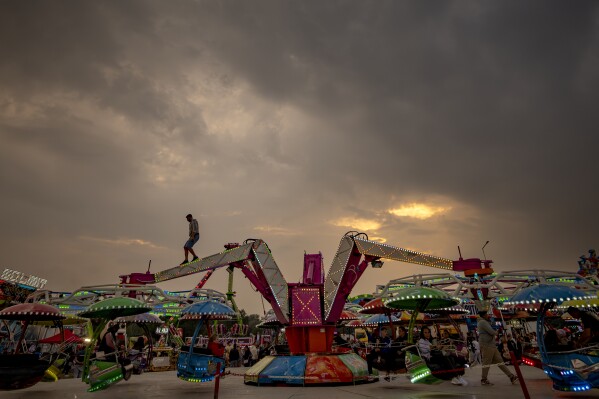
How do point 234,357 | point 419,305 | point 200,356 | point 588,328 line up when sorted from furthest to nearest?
point 234,357, point 419,305, point 200,356, point 588,328

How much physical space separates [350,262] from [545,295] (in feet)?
21.6

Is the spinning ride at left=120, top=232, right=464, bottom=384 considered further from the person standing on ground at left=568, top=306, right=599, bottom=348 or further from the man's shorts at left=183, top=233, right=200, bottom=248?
the person standing on ground at left=568, top=306, right=599, bottom=348

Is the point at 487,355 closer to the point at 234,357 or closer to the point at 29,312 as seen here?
the point at 29,312

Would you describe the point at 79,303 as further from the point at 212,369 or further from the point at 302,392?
the point at 302,392

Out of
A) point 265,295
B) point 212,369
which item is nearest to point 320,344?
point 265,295

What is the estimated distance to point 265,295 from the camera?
525 inches

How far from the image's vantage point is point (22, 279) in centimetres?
3344

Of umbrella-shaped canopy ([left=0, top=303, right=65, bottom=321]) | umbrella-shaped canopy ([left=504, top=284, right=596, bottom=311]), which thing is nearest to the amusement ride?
umbrella-shaped canopy ([left=0, top=303, right=65, bottom=321])

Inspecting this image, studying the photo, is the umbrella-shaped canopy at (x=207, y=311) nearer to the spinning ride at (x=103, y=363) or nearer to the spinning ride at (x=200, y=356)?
the spinning ride at (x=200, y=356)

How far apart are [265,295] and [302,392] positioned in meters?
4.29

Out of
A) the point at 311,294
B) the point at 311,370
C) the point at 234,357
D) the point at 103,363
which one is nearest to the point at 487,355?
the point at 311,370

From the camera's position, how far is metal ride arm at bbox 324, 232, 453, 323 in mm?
12898

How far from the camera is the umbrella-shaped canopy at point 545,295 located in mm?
7695

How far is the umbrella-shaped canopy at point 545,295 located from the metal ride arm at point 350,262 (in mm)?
5726
